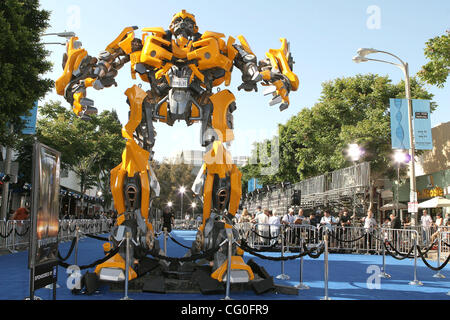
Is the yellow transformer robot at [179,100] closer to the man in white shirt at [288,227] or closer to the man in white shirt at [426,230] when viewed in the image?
the man in white shirt at [288,227]

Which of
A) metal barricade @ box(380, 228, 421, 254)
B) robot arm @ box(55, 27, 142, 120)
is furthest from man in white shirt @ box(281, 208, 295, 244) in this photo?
robot arm @ box(55, 27, 142, 120)

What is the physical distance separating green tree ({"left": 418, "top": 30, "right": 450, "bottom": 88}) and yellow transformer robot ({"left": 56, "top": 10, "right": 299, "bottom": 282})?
8.24 m

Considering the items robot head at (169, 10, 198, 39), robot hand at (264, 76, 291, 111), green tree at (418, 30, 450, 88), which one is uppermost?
green tree at (418, 30, 450, 88)

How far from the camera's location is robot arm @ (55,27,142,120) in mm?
6754

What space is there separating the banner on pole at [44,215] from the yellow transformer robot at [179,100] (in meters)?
1.63

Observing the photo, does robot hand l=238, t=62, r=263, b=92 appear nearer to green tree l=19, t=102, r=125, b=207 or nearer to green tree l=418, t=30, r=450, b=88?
green tree l=418, t=30, r=450, b=88

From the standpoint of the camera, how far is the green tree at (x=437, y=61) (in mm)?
12977

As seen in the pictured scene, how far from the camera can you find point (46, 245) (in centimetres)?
454

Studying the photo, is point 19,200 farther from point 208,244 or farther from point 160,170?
point 208,244

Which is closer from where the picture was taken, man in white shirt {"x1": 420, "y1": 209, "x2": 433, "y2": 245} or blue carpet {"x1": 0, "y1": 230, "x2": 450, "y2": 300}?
blue carpet {"x1": 0, "y1": 230, "x2": 450, "y2": 300}

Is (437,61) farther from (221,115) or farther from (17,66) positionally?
(17,66)

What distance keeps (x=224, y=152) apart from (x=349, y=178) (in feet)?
51.4

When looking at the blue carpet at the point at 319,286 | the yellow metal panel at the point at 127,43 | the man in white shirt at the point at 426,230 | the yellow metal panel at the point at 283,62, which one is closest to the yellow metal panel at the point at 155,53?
the yellow metal panel at the point at 127,43
